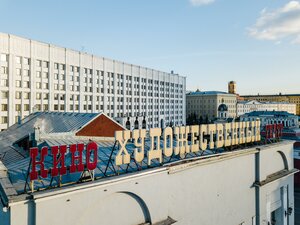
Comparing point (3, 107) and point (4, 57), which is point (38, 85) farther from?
point (3, 107)

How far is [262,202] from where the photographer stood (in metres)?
27.1

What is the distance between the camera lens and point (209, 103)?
7239 inches

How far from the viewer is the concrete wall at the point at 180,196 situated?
1385 cm

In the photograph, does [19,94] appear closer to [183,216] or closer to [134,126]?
[134,126]

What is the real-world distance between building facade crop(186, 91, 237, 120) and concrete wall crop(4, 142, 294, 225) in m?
152

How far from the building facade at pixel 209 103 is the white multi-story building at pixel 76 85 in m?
54.1

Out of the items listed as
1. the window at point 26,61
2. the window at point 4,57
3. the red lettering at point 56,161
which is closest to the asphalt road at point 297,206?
the red lettering at point 56,161

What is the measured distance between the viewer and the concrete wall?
13853mm

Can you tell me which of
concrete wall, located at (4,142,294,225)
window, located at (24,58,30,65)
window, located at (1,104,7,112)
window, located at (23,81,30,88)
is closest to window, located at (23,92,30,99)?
window, located at (23,81,30,88)

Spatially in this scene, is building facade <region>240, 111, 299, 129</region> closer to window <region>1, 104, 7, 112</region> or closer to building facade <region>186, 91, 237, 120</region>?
building facade <region>186, 91, 237, 120</region>

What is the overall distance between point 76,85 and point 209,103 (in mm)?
115958

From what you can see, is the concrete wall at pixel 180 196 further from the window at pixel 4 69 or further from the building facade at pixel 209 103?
the building facade at pixel 209 103

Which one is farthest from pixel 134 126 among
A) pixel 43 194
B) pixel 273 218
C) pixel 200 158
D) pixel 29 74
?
pixel 43 194

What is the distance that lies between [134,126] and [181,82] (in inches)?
1918
